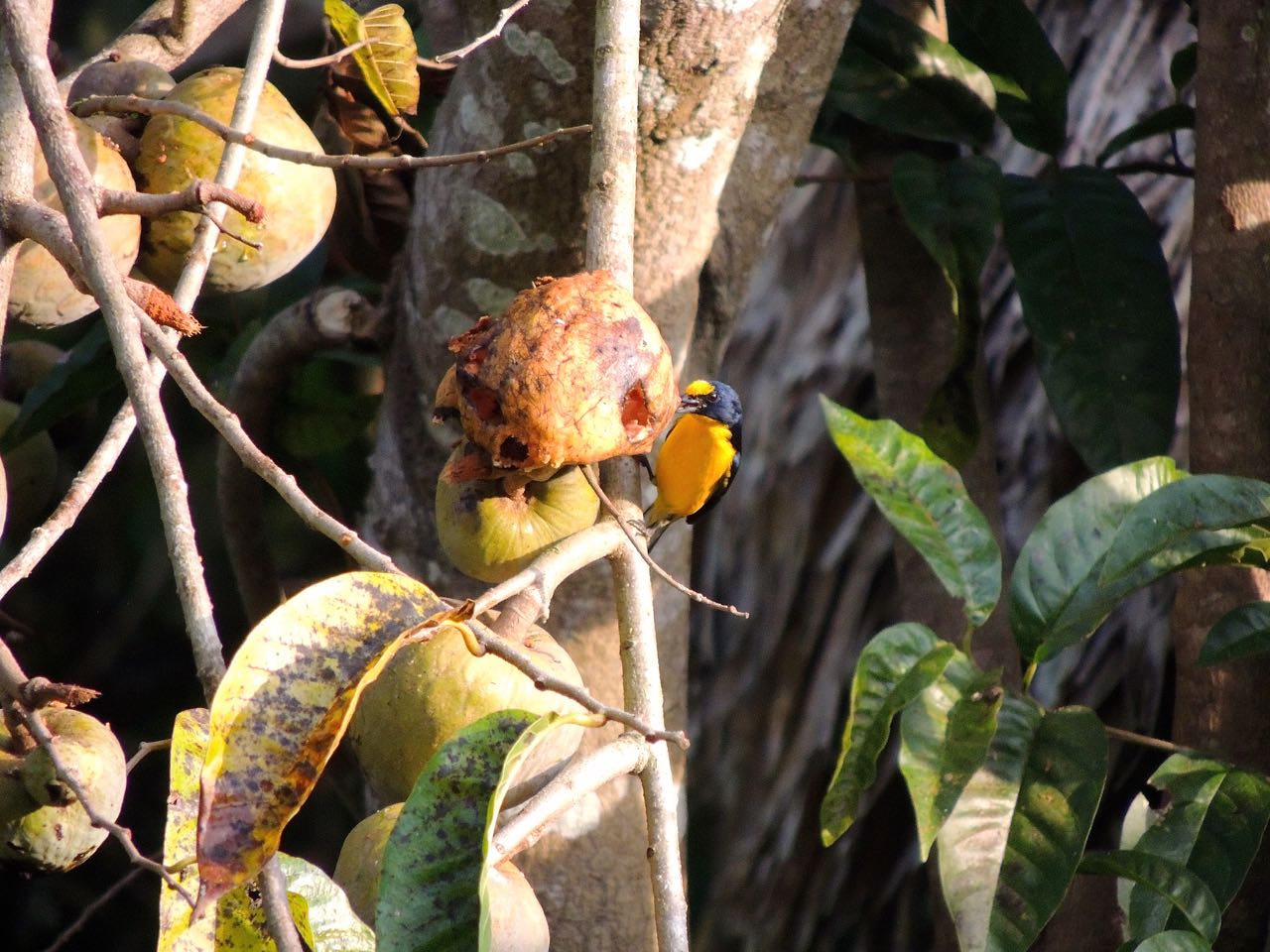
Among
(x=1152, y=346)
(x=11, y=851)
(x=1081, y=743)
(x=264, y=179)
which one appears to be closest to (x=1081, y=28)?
(x=1152, y=346)

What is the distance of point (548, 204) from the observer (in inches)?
40.6

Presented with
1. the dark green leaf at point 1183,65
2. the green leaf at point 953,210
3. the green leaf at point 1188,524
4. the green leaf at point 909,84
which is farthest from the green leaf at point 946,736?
the dark green leaf at point 1183,65

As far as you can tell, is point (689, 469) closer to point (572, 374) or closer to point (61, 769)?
point (572, 374)

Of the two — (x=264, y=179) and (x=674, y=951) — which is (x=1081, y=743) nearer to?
(x=674, y=951)

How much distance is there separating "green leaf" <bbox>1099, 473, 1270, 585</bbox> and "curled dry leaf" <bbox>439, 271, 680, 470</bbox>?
0.47 m

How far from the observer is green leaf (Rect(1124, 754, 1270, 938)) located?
3.33 ft

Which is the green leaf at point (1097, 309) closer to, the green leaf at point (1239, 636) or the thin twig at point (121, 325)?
the green leaf at point (1239, 636)

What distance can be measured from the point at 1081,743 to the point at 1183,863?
148 millimetres

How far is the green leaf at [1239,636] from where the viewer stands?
3.47ft

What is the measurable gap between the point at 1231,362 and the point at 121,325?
43.2 inches

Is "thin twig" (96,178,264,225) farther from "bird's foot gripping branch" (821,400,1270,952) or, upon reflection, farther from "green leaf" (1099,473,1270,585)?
"green leaf" (1099,473,1270,585)

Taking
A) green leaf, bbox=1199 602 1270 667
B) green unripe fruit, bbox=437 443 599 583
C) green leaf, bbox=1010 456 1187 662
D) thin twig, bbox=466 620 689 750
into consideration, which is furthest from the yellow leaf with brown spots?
green leaf, bbox=1199 602 1270 667

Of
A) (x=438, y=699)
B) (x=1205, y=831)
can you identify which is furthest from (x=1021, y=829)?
(x=438, y=699)

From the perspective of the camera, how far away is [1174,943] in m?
0.90
